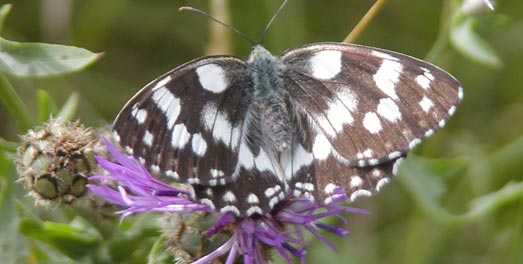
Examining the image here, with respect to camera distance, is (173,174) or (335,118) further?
(335,118)

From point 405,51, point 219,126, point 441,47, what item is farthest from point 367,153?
point 405,51

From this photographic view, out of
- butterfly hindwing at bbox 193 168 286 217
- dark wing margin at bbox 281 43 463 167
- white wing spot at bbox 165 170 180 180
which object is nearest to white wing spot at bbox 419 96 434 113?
dark wing margin at bbox 281 43 463 167

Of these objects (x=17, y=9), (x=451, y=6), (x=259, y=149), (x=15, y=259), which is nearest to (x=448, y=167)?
(x=451, y=6)

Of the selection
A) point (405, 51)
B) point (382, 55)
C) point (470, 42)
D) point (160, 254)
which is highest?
point (405, 51)

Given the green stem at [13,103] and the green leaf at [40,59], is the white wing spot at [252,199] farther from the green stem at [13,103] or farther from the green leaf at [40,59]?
the green stem at [13,103]

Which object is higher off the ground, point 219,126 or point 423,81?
point 423,81

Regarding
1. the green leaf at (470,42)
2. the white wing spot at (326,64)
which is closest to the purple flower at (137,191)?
the white wing spot at (326,64)

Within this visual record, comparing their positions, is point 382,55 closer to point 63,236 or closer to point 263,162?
point 263,162
